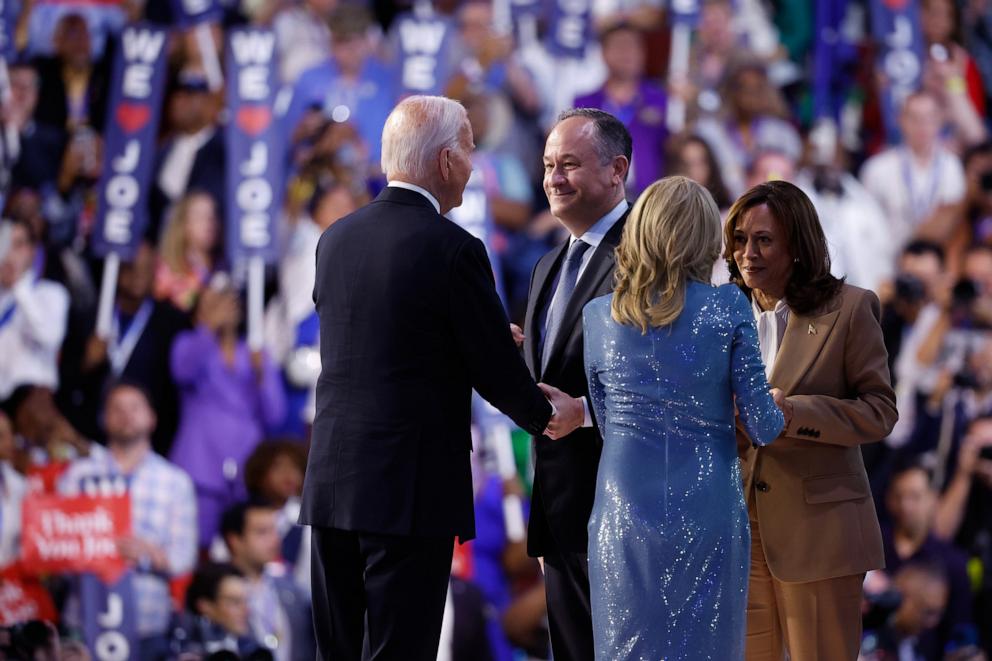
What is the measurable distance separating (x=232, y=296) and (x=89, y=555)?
1.32 meters

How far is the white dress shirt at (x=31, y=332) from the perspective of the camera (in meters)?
5.29

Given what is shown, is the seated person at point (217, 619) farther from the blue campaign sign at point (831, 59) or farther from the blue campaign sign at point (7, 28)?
the blue campaign sign at point (831, 59)

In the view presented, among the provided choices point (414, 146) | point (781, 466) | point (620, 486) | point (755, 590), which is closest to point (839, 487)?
point (781, 466)

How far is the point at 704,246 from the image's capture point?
234cm

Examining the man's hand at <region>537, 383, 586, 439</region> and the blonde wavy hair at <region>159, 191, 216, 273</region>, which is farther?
the blonde wavy hair at <region>159, 191, 216, 273</region>

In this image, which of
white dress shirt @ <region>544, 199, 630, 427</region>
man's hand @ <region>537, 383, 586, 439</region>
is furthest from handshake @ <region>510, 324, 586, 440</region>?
white dress shirt @ <region>544, 199, 630, 427</region>

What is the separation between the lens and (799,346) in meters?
2.60

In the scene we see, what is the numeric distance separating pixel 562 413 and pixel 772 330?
1.81 feet

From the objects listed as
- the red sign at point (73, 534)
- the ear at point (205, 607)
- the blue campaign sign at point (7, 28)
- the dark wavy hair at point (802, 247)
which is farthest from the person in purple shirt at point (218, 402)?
the dark wavy hair at point (802, 247)

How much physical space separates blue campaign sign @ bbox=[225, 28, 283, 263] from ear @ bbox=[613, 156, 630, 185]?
9.78ft

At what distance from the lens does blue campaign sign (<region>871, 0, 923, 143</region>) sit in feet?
19.0

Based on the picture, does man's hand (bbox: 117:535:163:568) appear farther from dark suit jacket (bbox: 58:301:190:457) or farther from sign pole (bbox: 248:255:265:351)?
sign pole (bbox: 248:255:265:351)

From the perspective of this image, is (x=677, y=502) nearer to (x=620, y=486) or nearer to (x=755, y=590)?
(x=620, y=486)

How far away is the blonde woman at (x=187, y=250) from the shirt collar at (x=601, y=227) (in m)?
3.09
